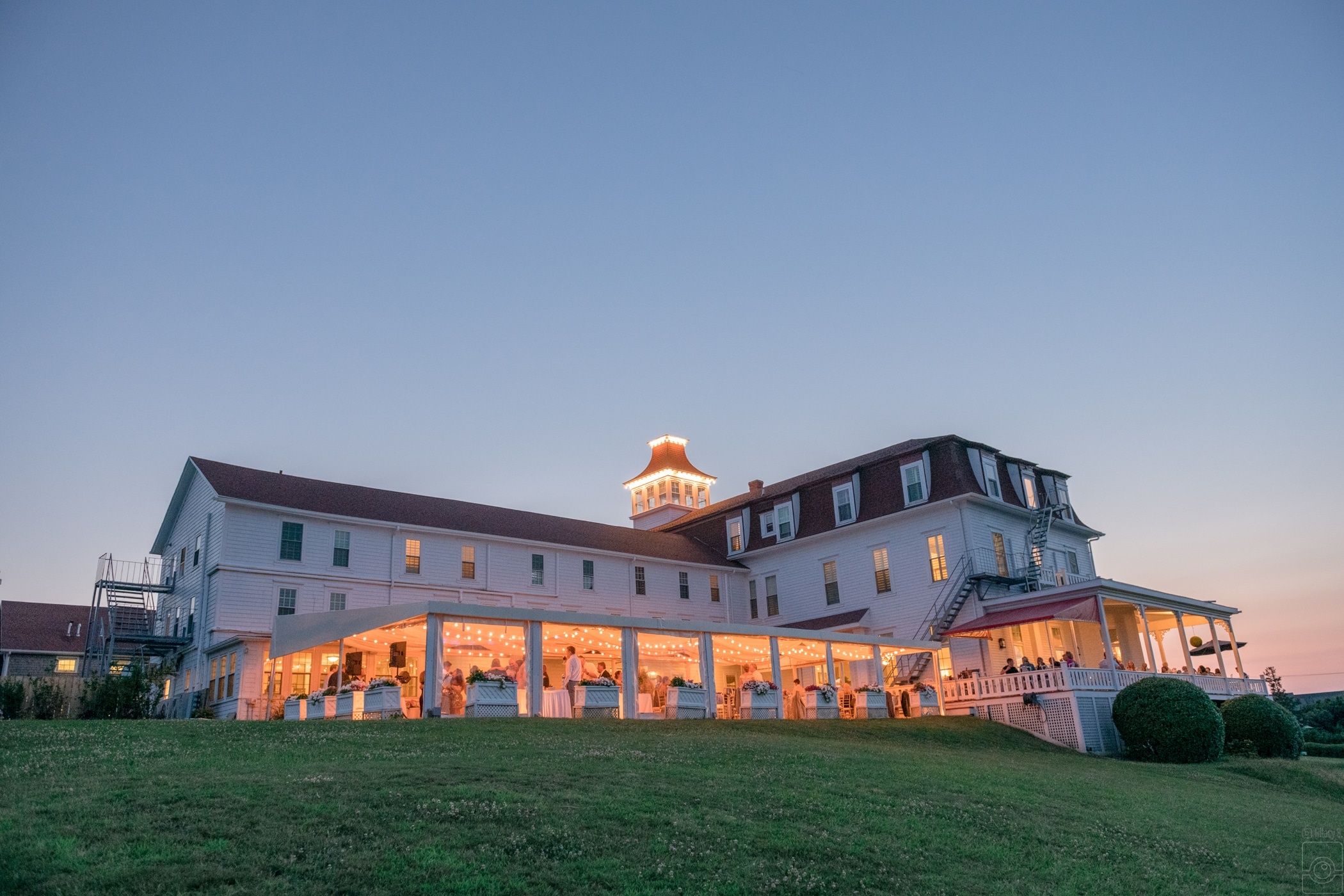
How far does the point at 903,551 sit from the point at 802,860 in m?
28.2

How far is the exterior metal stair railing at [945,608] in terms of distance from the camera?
33688 mm

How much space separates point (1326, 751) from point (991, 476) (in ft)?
48.3

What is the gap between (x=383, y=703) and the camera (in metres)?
20.9

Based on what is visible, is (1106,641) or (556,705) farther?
(1106,641)

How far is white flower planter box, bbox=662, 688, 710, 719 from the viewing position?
77.2 ft

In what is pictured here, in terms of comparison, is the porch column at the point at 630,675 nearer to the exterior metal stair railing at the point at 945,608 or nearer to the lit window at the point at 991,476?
the exterior metal stair railing at the point at 945,608

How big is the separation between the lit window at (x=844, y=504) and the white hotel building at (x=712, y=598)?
0.11m

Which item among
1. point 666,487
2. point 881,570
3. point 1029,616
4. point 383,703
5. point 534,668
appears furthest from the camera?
point 666,487

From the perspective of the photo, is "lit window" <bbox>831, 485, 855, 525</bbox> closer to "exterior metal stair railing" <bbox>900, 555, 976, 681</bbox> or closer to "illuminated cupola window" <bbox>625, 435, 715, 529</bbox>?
"exterior metal stair railing" <bbox>900, 555, 976, 681</bbox>

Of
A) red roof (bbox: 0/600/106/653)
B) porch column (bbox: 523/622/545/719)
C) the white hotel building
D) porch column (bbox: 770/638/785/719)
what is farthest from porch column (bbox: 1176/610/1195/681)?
red roof (bbox: 0/600/106/653)

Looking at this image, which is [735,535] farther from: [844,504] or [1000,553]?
[1000,553]

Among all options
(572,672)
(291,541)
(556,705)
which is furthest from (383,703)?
(291,541)

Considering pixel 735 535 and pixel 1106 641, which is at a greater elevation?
pixel 735 535
